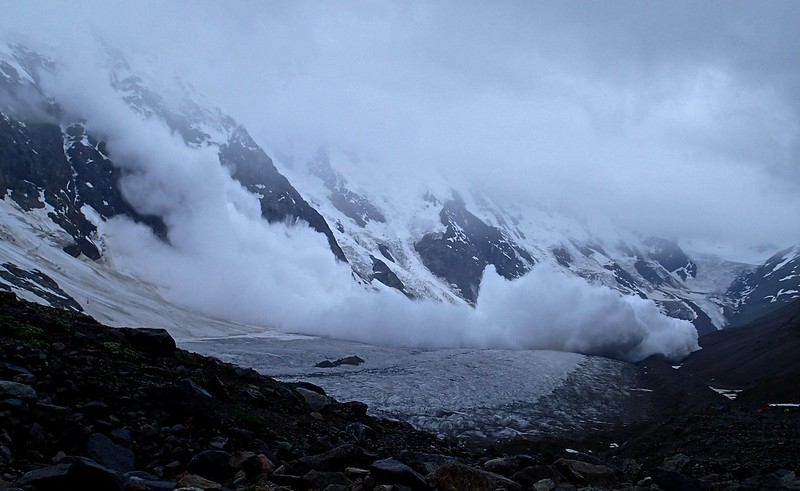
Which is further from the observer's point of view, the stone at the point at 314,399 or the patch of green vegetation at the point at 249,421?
the stone at the point at 314,399

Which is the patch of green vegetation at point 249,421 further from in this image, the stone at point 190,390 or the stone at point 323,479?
the stone at point 323,479

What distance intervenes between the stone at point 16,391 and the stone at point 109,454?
4.03 feet

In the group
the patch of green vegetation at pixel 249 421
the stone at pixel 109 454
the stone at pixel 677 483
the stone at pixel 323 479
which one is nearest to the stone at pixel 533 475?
the stone at pixel 677 483

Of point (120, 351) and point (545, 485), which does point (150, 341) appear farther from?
point (545, 485)

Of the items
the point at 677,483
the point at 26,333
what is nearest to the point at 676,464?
the point at 677,483

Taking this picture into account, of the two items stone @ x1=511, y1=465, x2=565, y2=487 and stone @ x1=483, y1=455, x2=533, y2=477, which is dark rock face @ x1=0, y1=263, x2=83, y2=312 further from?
stone @ x1=511, y1=465, x2=565, y2=487

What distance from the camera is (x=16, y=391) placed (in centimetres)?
823

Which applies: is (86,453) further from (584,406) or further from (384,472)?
(584,406)

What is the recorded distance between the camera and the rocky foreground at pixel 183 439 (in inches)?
299

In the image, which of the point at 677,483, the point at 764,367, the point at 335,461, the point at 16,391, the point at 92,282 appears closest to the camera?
the point at 16,391

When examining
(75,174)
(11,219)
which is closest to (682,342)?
(11,219)

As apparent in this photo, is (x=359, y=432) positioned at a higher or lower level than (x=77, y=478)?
higher

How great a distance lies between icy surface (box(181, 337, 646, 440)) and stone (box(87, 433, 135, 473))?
23.4 m

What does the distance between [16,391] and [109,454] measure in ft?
6.06
